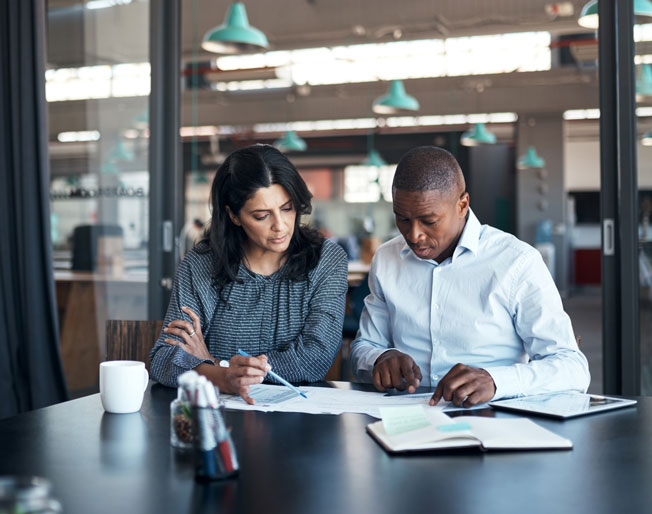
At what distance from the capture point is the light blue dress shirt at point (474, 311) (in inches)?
70.1

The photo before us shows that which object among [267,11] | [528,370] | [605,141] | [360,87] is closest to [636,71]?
[605,141]

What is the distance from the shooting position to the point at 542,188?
1261 centimetres

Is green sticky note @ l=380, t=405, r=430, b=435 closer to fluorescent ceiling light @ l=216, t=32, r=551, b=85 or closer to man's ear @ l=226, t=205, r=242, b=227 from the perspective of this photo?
man's ear @ l=226, t=205, r=242, b=227

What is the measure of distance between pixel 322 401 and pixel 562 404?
1.59ft

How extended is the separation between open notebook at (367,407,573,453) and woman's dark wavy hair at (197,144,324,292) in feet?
2.60

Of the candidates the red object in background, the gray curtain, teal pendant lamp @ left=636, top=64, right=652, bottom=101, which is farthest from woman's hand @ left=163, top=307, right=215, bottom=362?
the red object in background

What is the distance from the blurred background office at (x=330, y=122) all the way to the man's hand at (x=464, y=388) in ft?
4.50

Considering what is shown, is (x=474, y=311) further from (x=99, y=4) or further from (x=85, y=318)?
(x=99, y=4)

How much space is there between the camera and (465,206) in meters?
1.89

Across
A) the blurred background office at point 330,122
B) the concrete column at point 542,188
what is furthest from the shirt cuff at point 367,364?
the concrete column at point 542,188

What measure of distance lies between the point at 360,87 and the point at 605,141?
8.61m

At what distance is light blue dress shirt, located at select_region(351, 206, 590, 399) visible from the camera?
1.78 m

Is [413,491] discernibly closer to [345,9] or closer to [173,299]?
[173,299]

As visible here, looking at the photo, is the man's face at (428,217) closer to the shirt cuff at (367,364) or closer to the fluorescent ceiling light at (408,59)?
the shirt cuff at (367,364)
